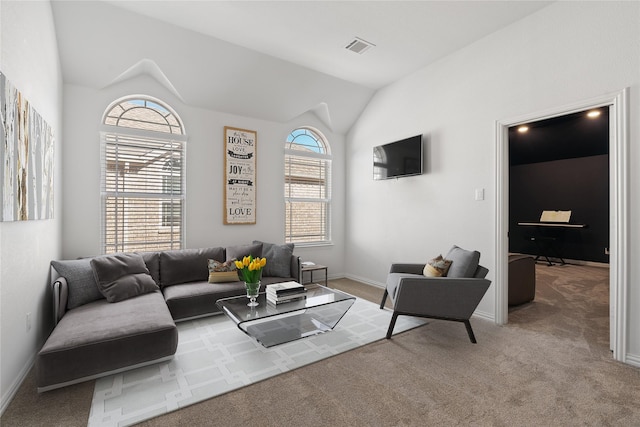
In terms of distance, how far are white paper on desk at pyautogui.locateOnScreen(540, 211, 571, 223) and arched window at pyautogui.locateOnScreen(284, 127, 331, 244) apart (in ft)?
19.4

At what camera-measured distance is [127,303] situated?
285cm

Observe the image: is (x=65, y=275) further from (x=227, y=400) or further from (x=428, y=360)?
(x=428, y=360)

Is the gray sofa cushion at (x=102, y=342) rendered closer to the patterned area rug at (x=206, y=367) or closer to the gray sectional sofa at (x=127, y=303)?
the gray sectional sofa at (x=127, y=303)

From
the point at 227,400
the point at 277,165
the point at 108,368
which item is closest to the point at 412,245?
the point at 277,165

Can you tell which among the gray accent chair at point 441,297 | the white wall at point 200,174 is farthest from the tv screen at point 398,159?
the gray accent chair at point 441,297

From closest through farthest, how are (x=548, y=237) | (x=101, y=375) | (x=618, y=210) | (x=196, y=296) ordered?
(x=101, y=375), (x=618, y=210), (x=196, y=296), (x=548, y=237)

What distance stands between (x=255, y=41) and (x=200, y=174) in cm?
190

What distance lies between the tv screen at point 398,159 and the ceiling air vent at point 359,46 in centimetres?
134

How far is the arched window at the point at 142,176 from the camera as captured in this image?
3831 mm

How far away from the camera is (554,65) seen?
119 inches

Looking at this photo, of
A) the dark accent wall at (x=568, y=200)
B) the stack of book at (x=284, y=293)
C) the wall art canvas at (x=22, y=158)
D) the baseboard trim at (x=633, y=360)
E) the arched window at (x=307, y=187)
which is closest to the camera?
the wall art canvas at (x=22, y=158)

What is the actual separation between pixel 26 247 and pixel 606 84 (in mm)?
4903

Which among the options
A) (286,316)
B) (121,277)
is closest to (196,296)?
(121,277)

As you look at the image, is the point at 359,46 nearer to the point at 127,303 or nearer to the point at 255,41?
the point at 255,41
